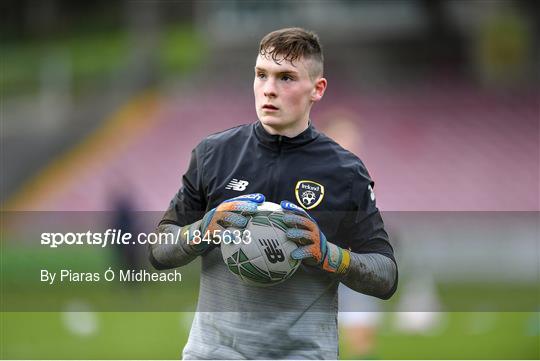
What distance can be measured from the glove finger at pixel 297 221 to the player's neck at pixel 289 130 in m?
0.40

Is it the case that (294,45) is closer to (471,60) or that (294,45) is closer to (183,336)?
(183,336)

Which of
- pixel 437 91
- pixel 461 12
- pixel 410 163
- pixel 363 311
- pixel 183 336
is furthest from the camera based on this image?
pixel 461 12

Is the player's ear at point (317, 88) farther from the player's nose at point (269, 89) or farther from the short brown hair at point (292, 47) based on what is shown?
the player's nose at point (269, 89)

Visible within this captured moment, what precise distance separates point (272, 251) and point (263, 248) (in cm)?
3

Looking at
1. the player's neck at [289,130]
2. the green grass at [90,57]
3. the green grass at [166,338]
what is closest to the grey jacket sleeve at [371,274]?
A: the player's neck at [289,130]

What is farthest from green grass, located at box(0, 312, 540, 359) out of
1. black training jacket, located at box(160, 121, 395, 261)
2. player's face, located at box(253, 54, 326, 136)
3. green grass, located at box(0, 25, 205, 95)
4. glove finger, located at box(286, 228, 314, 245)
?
green grass, located at box(0, 25, 205, 95)

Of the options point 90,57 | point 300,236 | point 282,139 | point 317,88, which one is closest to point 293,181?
point 282,139

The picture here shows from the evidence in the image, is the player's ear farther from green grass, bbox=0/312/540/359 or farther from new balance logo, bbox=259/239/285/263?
green grass, bbox=0/312/540/359

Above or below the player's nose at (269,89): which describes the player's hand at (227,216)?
below

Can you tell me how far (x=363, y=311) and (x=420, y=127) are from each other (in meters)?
9.10

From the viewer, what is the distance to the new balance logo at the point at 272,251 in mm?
3430

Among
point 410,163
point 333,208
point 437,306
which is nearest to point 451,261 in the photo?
point 437,306

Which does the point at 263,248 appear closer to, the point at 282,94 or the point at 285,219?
the point at 285,219

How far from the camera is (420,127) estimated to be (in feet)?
51.5
